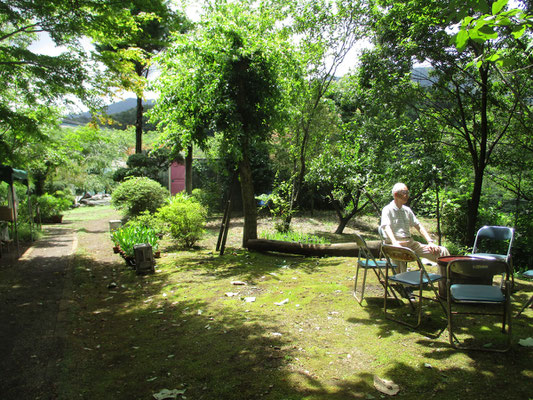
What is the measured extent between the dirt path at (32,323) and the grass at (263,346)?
0.57ft

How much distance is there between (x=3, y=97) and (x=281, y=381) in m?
9.58

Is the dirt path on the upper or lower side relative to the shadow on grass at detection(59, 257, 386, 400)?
lower

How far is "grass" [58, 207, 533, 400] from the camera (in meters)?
2.75

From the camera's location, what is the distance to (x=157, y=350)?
359 cm

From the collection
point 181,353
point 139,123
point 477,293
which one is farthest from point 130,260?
point 139,123

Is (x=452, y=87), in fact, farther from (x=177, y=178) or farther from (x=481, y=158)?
(x=177, y=178)

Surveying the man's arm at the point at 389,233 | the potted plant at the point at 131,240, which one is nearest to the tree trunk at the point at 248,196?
the potted plant at the point at 131,240

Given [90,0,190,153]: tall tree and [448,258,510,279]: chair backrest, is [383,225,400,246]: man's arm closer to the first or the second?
[448,258,510,279]: chair backrest

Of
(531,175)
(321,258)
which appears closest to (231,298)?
(321,258)

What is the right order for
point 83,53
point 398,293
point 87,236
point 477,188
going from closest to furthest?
point 398,293 → point 83,53 → point 477,188 → point 87,236

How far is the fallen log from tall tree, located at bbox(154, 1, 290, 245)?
2003mm

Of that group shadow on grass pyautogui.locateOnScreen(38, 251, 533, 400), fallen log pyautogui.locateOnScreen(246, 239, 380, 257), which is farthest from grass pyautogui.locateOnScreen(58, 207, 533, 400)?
fallen log pyautogui.locateOnScreen(246, 239, 380, 257)

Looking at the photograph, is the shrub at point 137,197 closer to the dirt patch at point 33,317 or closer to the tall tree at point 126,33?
the dirt patch at point 33,317

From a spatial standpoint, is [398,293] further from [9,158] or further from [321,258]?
[9,158]
